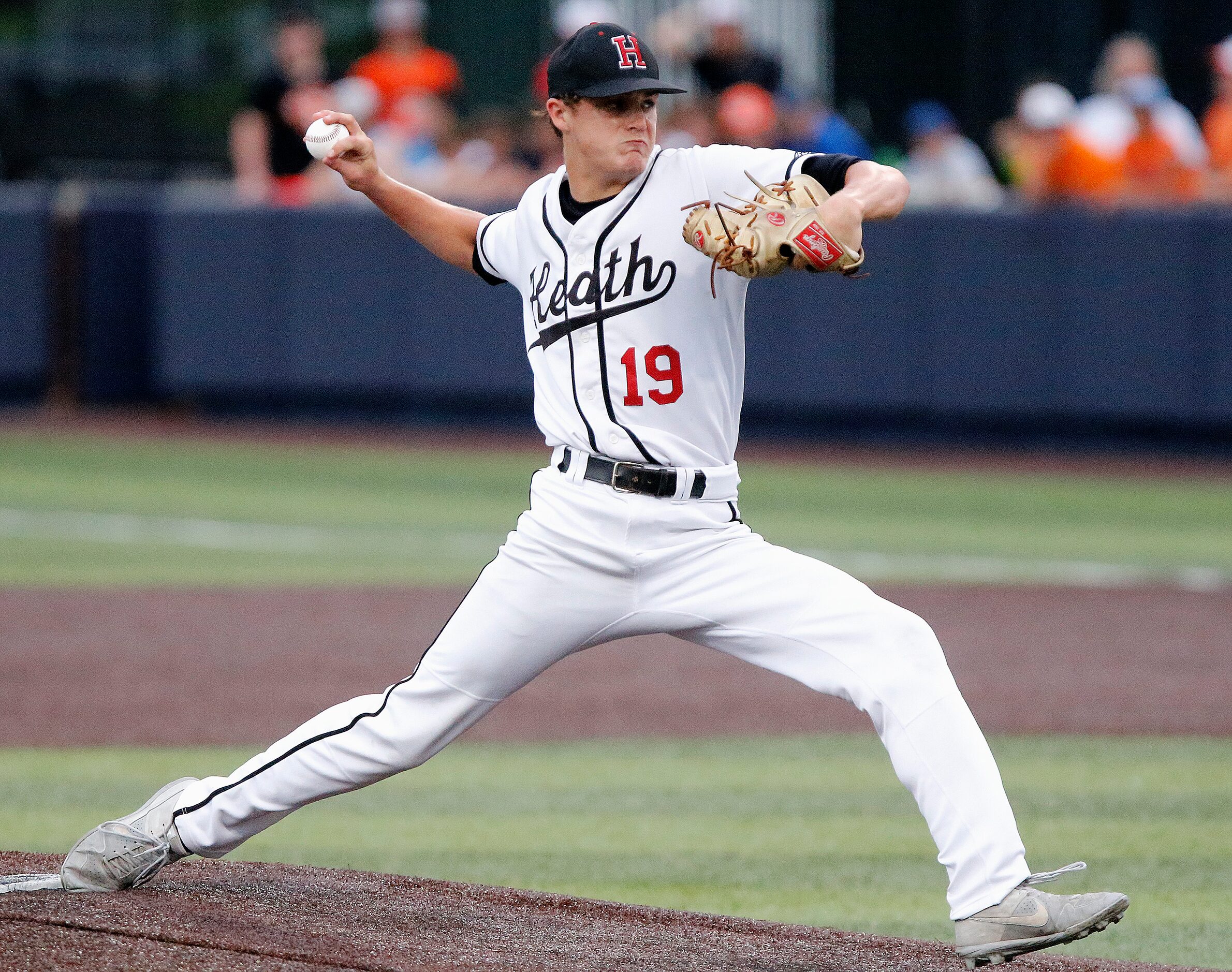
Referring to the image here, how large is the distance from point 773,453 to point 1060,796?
29.2 feet

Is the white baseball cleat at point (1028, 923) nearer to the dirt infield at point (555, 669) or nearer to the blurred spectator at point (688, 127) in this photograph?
the dirt infield at point (555, 669)

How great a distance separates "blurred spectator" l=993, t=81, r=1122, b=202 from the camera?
13938 millimetres

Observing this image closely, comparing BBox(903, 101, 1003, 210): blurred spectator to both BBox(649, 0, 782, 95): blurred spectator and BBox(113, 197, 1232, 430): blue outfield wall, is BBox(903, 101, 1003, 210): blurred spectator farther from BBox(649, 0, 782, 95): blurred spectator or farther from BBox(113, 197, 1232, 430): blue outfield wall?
BBox(649, 0, 782, 95): blurred spectator

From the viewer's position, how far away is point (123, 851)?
13.7 ft

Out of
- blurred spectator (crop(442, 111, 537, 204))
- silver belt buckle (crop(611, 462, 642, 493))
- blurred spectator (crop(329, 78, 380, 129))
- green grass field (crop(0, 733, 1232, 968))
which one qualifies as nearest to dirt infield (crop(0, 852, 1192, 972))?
green grass field (crop(0, 733, 1232, 968))

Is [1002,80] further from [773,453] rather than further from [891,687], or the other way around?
[891,687]

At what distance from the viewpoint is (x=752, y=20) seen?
61.7ft

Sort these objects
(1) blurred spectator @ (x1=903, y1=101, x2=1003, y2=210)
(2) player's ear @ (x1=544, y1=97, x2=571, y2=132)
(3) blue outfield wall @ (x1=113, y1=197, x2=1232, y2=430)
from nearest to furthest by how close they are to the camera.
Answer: (2) player's ear @ (x1=544, y1=97, x2=571, y2=132)
(3) blue outfield wall @ (x1=113, y1=197, x2=1232, y2=430)
(1) blurred spectator @ (x1=903, y1=101, x2=1003, y2=210)

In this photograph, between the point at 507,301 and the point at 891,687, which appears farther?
the point at 507,301

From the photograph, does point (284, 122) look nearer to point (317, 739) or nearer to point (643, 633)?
point (317, 739)

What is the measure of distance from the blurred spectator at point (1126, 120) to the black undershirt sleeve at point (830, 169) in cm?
1026

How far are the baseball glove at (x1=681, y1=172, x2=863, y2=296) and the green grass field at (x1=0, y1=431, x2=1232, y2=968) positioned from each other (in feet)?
5.52

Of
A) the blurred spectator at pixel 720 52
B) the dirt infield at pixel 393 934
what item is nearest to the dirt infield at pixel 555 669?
the dirt infield at pixel 393 934

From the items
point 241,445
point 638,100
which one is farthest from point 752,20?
point 638,100
